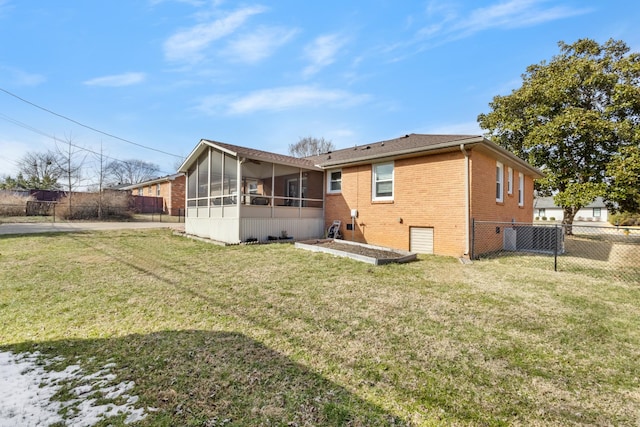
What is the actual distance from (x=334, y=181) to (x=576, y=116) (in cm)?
1458

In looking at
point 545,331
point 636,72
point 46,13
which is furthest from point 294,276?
point 636,72

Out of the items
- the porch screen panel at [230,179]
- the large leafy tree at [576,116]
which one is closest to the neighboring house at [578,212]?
the large leafy tree at [576,116]

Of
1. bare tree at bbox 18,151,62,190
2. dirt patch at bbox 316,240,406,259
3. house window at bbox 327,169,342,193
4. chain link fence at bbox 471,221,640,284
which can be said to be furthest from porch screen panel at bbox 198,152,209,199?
bare tree at bbox 18,151,62,190

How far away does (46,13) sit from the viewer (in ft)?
34.9

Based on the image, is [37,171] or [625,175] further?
[37,171]

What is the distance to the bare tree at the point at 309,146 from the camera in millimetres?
36094

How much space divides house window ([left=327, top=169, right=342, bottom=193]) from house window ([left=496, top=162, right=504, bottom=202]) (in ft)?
19.7

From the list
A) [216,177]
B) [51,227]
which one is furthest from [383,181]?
[51,227]

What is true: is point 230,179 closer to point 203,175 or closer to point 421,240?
point 203,175

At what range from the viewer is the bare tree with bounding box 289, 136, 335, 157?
3609 cm

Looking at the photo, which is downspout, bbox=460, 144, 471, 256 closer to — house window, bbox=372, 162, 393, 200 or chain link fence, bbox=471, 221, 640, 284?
chain link fence, bbox=471, 221, 640, 284

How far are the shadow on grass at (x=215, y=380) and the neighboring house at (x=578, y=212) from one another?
169ft

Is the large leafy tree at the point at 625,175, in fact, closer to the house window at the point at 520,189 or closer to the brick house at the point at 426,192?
the house window at the point at 520,189

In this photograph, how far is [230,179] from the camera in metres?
11.2
